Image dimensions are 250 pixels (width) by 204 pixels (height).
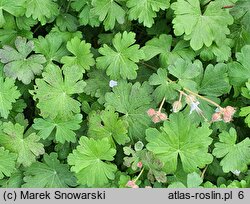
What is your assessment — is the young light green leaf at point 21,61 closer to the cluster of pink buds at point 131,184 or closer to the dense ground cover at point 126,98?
the dense ground cover at point 126,98

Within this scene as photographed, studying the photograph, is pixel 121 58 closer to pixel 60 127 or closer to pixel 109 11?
pixel 109 11

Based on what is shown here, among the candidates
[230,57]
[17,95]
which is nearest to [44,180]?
[17,95]

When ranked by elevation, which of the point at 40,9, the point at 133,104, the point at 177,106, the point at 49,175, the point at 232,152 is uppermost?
the point at 40,9

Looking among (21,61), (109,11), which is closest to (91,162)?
(21,61)

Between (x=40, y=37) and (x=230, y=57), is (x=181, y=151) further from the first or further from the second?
(x=40, y=37)

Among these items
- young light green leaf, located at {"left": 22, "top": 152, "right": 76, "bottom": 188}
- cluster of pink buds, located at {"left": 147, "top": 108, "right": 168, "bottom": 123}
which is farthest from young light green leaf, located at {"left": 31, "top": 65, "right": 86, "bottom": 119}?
cluster of pink buds, located at {"left": 147, "top": 108, "right": 168, "bottom": 123}

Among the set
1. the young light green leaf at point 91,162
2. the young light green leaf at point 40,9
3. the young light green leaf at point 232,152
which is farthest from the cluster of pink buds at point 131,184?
the young light green leaf at point 40,9
